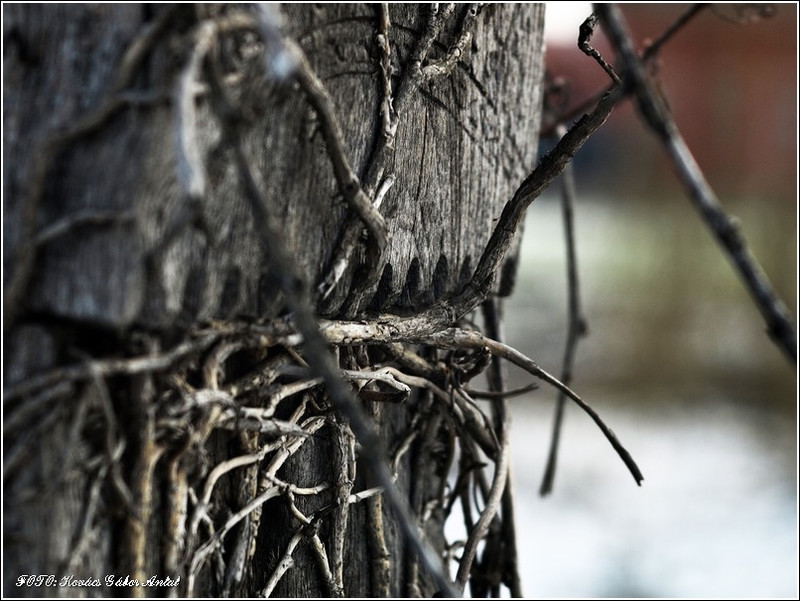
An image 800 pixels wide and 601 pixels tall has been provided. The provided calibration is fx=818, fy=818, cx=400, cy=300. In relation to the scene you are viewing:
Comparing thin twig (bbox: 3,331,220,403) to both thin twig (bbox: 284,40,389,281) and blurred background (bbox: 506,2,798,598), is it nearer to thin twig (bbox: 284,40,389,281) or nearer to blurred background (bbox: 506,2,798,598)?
thin twig (bbox: 284,40,389,281)

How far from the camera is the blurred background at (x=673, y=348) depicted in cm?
212

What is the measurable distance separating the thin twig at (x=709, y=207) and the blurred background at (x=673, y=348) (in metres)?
1.43

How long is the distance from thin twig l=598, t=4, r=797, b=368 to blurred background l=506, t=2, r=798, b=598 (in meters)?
1.43

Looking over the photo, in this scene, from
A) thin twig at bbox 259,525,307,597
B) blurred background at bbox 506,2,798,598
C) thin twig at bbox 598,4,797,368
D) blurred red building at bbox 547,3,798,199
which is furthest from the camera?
blurred red building at bbox 547,3,798,199

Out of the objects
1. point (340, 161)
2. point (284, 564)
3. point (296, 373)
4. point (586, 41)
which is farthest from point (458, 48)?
point (284, 564)

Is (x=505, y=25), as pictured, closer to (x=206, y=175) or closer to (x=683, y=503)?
(x=206, y=175)

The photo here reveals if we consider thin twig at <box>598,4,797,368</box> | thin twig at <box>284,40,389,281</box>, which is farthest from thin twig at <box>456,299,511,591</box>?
thin twig at <box>598,4,797,368</box>

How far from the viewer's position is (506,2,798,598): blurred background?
2119 mm

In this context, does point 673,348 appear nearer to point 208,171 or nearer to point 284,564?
point 284,564

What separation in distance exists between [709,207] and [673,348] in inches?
147

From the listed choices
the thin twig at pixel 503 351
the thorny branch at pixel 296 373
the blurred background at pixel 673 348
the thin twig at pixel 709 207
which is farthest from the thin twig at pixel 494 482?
the blurred background at pixel 673 348

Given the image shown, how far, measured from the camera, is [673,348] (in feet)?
12.9

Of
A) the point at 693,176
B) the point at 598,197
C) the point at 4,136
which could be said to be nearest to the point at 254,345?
the point at 4,136

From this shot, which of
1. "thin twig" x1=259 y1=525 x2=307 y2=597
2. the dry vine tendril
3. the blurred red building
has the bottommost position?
"thin twig" x1=259 y1=525 x2=307 y2=597
